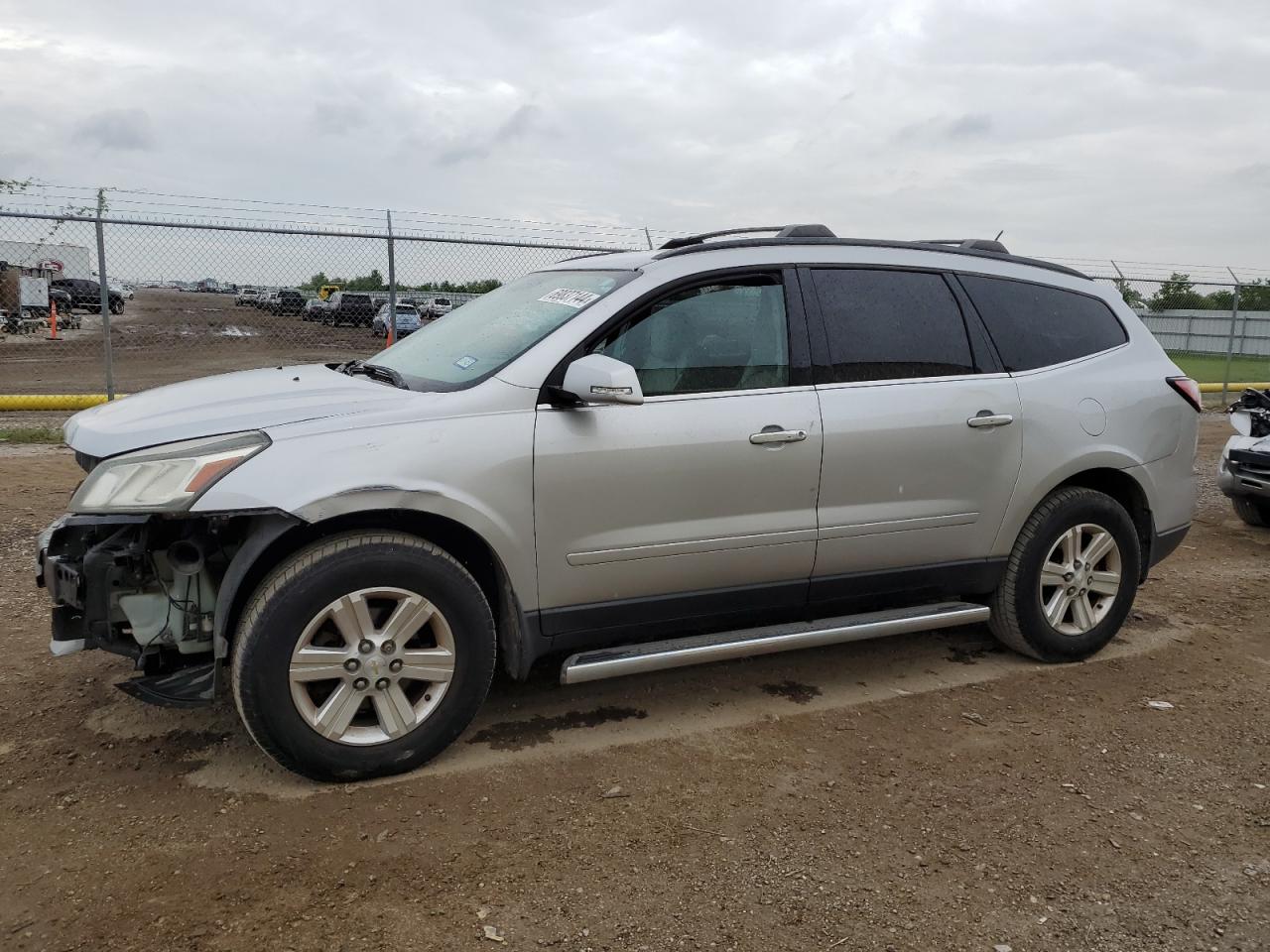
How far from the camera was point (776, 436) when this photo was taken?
367 cm

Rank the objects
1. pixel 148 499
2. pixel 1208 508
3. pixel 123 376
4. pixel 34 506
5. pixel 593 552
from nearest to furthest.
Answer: pixel 148 499, pixel 593 552, pixel 34 506, pixel 1208 508, pixel 123 376

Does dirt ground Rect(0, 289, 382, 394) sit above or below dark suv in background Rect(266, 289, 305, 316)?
below

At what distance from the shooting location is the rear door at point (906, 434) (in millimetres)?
3873

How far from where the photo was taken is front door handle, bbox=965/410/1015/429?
4.08 meters

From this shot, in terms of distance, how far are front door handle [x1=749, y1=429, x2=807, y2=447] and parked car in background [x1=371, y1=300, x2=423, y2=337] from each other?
27.6 ft

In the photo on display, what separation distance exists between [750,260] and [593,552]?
4.35ft

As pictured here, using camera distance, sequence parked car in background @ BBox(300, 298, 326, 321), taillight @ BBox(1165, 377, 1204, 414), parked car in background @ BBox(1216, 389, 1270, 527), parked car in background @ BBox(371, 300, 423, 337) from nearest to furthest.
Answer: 1. taillight @ BBox(1165, 377, 1204, 414)
2. parked car in background @ BBox(1216, 389, 1270, 527)
3. parked car in background @ BBox(300, 298, 326, 321)
4. parked car in background @ BBox(371, 300, 423, 337)

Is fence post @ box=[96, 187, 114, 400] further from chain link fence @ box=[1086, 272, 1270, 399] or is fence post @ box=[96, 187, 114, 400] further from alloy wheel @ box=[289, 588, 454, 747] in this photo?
chain link fence @ box=[1086, 272, 1270, 399]

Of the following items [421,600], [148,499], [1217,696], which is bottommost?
[1217,696]

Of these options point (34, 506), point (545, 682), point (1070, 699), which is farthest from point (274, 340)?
point (1070, 699)

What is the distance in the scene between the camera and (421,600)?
10.5ft

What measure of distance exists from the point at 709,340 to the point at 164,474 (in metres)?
1.94

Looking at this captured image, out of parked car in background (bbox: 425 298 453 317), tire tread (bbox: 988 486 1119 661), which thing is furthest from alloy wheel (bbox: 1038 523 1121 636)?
parked car in background (bbox: 425 298 453 317)

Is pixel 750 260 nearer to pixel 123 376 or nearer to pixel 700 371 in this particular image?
pixel 700 371
